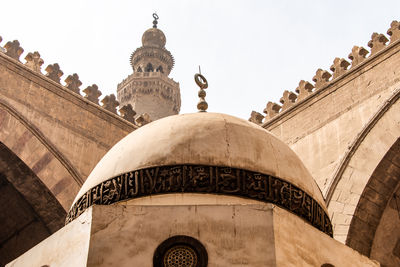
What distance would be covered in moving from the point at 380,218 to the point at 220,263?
474 cm

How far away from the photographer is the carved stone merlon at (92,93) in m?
7.91

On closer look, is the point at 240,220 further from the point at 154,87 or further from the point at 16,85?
the point at 154,87

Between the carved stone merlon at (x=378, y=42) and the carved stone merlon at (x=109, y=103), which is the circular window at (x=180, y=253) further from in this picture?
the carved stone merlon at (x=109, y=103)

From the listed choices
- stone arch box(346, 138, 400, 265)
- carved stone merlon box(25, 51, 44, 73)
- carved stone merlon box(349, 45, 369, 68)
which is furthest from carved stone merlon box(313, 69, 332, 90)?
carved stone merlon box(25, 51, 44, 73)

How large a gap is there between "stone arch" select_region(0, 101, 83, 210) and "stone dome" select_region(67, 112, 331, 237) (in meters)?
3.98

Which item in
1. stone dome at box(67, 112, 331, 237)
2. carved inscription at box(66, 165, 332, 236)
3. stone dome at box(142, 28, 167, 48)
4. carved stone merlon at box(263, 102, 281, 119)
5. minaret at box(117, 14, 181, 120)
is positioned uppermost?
stone dome at box(142, 28, 167, 48)

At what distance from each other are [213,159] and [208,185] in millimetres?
123

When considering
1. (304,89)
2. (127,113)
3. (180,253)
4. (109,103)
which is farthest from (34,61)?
(180,253)

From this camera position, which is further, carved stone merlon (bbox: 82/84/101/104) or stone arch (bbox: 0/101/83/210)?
carved stone merlon (bbox: 82/84/101/104)

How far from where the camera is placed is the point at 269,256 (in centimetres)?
242

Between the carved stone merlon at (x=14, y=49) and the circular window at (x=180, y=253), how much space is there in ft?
17.7

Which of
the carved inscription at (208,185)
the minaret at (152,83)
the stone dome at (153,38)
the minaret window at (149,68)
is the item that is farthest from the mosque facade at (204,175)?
the stone dome at (153,38)

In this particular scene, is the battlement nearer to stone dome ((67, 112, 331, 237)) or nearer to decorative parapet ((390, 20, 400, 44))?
decorative parapet ((390, 20, 400, 44))

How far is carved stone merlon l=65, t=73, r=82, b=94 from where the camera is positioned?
306 inches
